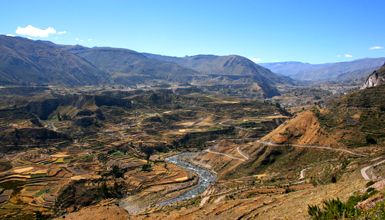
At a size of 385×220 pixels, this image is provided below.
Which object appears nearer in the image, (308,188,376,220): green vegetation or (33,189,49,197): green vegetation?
(308,188,376,220): green vegetation

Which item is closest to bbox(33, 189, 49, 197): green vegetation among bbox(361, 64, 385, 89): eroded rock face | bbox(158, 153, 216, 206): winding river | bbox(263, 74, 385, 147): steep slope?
bbox(158, 153, 216, 206): winding river

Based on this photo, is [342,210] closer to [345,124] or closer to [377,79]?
[345,124]

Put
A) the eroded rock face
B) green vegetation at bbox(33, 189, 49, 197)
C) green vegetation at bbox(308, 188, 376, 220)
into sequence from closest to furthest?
Answer: green vegetation at bbox(308, 188, 376, 220) → green vegetation at bbox(33, 189, 49, 197) → the eroded rock face

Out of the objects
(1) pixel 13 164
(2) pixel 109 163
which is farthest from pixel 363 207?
(1) pixel 13 164

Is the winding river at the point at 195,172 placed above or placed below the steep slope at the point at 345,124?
below

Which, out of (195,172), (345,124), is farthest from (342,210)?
(195,172)

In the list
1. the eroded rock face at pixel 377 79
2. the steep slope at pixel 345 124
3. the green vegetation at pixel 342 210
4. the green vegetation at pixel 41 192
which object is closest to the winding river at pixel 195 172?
the steep slope at pixel 345 124

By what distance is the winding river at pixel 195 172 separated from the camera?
348 ft

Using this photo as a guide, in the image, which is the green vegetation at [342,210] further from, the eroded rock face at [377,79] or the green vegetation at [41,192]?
the eroded rock face at [377,79]

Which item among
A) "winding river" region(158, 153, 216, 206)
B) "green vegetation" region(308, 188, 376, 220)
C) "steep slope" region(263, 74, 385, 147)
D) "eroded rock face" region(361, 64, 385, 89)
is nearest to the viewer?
"green vegetation" region(308, 188, 376, 220)

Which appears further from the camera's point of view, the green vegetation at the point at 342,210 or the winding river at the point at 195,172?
the winding river at the point at 195,172

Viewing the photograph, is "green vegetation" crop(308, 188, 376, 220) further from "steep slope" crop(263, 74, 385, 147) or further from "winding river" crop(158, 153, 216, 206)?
"steep slope" crop(263, 74, 385, 147)

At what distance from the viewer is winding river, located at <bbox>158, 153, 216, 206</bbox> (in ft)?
348

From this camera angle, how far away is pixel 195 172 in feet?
441
